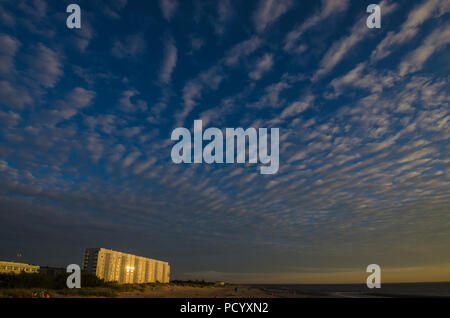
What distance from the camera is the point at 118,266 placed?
9969cm

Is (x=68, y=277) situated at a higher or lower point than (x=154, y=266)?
higher

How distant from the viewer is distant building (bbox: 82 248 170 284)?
93312 millimetres

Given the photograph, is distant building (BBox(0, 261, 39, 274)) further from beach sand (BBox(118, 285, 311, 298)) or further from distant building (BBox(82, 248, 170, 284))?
beach sand (BBox(118, 285, 311, 298))

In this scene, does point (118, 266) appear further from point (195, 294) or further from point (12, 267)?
point (195, 294)

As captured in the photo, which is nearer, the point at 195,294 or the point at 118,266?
the point at 195,294

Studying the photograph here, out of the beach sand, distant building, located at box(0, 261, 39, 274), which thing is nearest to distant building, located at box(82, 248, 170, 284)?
distant building, located at box(0, 261, 39, 274)

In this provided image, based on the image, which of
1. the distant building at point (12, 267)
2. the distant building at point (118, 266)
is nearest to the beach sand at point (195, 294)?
the distant building at point (118, 266)

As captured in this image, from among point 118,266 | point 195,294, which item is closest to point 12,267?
point 118,266
